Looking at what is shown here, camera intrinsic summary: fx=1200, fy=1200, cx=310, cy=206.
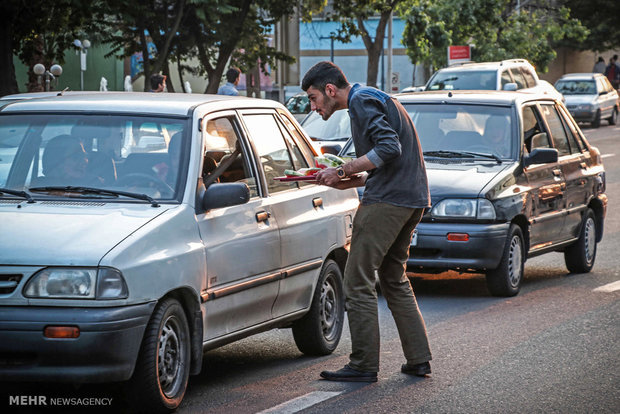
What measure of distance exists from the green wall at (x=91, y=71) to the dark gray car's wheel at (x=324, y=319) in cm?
4450

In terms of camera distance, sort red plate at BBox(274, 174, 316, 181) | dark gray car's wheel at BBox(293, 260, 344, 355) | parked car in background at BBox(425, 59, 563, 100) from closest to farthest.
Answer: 1. red plate at BBox(274, 174, 316, 181)
2. dark gray car's wheel at BBox(293, 260, 344, 355)
3. parked car in background at BBox(425, 59, 563, 100)

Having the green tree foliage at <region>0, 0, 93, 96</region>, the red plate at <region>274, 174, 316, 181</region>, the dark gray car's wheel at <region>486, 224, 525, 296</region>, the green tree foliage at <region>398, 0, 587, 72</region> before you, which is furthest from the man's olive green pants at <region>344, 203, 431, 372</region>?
the green tree foliage at <region>398, 0, 587, 72</region>


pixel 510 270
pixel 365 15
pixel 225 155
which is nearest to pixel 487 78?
pixel 365 15

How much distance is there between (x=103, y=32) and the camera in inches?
1223

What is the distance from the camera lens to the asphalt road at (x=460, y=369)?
19.9ft

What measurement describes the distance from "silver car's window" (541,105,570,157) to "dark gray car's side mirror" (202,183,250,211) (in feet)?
19.6

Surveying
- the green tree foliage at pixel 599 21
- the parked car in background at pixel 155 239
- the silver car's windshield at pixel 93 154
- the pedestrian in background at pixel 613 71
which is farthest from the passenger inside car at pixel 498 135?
the green tree foliage at pixel 599 21

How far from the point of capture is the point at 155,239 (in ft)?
18.3

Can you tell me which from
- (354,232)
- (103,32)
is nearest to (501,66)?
(103,32)

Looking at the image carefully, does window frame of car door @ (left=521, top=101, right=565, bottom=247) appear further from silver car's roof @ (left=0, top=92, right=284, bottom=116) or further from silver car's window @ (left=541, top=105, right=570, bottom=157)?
silver car's roof @ (left=0, top=92, right=284, bottom=116)

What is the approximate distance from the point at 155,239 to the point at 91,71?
5175cm

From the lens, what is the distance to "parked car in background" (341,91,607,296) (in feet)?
32.8

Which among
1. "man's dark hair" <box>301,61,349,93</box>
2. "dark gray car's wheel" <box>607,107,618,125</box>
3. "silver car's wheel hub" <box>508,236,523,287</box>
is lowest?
"dark gray car's wheel" <box>607,107,618,125</box>

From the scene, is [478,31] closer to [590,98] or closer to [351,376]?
[590,98]
